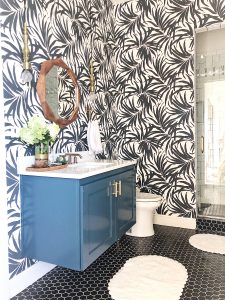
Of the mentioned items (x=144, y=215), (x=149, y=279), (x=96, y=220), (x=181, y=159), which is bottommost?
(x=149, y=279)

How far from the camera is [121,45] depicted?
139 inches

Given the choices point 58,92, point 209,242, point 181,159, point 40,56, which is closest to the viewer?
point 40,56

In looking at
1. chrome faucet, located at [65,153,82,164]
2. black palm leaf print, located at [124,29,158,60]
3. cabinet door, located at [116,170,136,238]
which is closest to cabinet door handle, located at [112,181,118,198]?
cabinet door, located at [116,170,136,238]

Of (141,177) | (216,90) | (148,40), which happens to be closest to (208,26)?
(148,40)

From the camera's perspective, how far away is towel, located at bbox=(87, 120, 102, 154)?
116 inches

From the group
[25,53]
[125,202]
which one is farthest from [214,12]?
[125,202]

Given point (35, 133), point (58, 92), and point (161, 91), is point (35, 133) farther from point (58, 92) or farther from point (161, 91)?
point (161, 91)

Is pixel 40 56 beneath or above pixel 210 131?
above

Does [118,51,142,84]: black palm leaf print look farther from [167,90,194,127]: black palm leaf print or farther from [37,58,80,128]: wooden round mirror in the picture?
[37,58,80,128]: wooden round mirror

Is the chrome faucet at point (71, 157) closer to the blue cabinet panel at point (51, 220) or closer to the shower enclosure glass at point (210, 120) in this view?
the blue cabinet panel at point (51, 220)

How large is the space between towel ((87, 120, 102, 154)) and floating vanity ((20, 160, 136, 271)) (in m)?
0.74

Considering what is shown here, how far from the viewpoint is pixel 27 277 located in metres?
2.09

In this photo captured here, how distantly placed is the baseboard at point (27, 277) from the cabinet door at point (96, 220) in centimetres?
49

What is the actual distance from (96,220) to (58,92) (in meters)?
1.23
